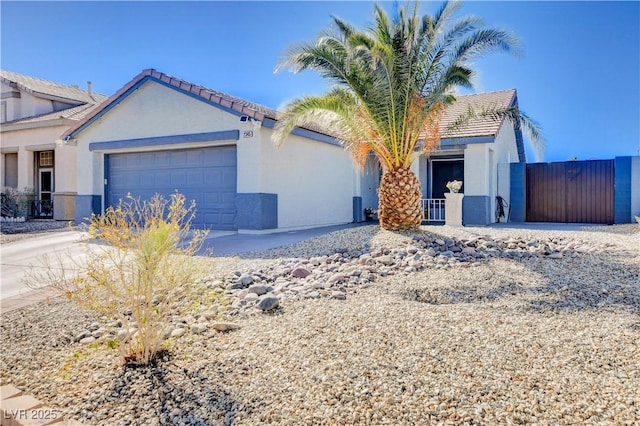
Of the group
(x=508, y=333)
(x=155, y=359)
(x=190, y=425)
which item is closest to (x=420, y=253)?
(x=508, y=333)

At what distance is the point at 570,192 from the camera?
1711cm

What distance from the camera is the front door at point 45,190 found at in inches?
816

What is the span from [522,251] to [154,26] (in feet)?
43.8

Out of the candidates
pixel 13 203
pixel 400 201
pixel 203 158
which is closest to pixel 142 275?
pixel 400 201

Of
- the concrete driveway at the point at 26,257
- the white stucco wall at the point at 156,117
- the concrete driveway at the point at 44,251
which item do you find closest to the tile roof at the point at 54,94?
the white stucco wall at the point at 156,117

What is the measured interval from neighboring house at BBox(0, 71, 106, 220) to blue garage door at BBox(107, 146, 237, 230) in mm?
5923

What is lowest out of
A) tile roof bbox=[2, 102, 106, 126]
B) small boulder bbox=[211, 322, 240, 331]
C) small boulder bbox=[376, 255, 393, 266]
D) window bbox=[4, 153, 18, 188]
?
small boulder bbox=[211, 322, 240, 331]

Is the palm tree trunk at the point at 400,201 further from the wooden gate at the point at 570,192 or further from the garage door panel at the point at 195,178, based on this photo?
the wooden gate at the point at 570,192

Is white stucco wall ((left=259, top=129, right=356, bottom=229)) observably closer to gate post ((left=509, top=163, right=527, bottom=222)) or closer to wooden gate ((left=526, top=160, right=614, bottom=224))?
gate post ((left=509, top=163, right=527, bottom=222))

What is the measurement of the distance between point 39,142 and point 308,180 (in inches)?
544

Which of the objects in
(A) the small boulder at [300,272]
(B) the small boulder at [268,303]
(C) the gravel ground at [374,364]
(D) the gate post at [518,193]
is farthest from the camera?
(D) the gate post at [518,193]

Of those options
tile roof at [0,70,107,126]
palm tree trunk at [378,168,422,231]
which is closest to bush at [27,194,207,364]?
palm tree trunk at [378,168,422,231]

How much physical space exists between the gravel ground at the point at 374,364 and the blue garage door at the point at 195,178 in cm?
818

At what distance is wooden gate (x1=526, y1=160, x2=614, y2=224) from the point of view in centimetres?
1639
